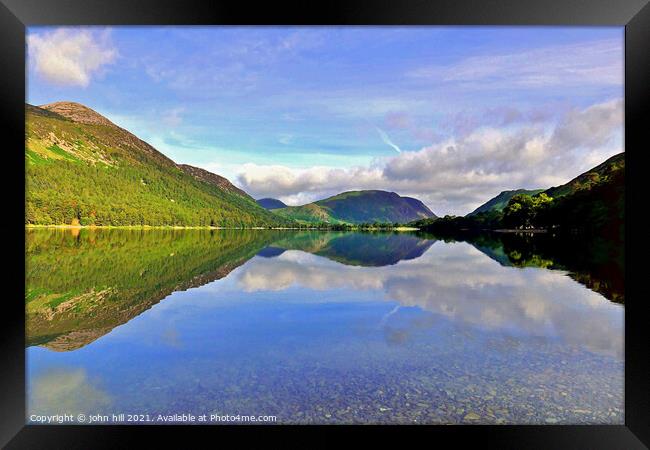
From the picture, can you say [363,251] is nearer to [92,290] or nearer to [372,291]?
[372,291]

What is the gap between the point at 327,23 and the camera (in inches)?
249

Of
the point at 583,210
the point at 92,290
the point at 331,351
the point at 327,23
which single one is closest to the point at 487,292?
the point at 331,351

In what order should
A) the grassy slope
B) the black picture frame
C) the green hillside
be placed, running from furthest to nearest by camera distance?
the green hillside
the grassy slope
the black picture frame

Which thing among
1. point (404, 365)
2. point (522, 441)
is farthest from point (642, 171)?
point (404, 365)

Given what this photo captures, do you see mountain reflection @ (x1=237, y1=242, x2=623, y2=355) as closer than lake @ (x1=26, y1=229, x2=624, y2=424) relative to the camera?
No

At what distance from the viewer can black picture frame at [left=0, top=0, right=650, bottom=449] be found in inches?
208

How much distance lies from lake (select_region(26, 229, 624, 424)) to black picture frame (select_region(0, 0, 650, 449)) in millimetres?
2339

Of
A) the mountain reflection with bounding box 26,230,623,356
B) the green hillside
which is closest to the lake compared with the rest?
the mountain reflection with bounding box 26,230,623,356

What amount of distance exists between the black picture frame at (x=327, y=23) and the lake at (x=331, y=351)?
2.34m

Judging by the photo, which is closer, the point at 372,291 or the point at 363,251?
the point at 372,291

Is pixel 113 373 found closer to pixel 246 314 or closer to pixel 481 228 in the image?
pixel 246 314

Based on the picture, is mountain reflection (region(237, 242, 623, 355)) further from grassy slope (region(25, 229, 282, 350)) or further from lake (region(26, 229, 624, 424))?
grassy slope (region(25, 229, 282, 350))

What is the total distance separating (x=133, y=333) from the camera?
1352cm

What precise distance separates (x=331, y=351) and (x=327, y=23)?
28.9ft
